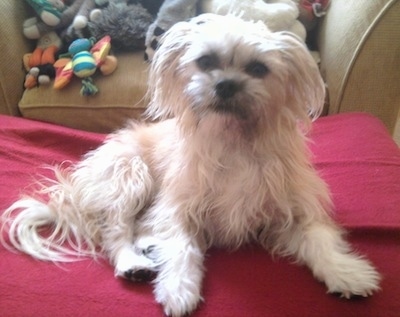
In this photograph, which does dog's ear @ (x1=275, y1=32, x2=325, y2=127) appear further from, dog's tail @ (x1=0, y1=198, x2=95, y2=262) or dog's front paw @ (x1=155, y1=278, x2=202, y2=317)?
dog's tail @ (x1=0, y1=198, x2=95, y2=262)

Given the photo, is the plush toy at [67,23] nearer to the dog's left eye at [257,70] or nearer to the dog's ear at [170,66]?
the dog's ear at [170,66]

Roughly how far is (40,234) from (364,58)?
128 centimetres

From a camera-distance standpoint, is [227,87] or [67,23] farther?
[67,23]

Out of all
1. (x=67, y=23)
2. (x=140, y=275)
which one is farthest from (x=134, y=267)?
(x=67, y=23)

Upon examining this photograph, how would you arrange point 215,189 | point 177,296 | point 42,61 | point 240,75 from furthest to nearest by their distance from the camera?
point 42,61
point 215,189
point 240,75
point 177,296

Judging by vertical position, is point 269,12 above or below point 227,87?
below

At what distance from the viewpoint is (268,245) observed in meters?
1.33

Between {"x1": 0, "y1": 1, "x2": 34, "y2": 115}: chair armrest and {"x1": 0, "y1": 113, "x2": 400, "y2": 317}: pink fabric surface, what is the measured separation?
1.59 feet

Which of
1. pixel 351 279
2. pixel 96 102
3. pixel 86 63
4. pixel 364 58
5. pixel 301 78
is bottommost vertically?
pixel 96 102

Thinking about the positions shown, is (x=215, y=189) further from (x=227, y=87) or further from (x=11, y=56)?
(x=11, y=56)

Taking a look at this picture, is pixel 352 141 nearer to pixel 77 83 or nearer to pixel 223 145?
pixel 223 145

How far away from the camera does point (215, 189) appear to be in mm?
1337

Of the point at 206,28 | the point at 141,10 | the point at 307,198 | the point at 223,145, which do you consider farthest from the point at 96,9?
the point at 307,198

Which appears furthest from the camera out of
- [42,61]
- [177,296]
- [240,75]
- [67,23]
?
[67,23]
